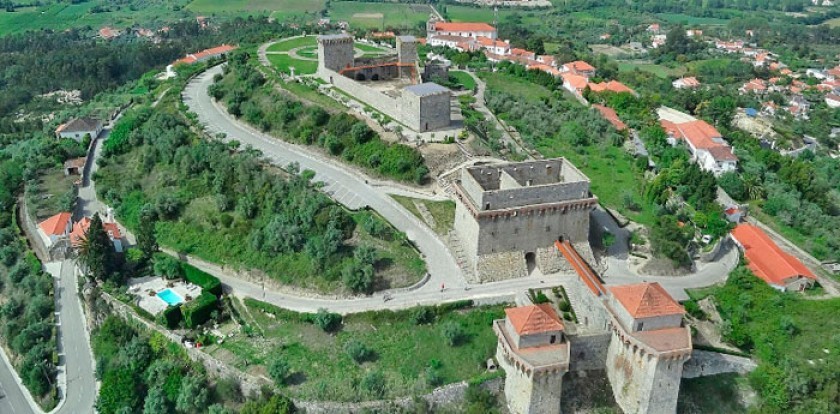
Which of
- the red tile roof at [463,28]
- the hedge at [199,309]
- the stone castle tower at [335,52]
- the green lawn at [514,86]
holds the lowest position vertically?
the hedge at [199,309]

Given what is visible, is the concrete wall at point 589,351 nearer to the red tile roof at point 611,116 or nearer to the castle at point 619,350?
the castle at point 619,350

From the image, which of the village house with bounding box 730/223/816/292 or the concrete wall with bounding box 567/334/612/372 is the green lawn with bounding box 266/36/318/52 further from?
the concrete wall with bounding box 567/334/612/372

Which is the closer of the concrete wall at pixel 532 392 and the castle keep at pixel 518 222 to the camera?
the concrete wall at pixel 532 392

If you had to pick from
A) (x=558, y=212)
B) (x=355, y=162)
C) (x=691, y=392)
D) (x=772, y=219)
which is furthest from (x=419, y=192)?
(x=772, y=219)

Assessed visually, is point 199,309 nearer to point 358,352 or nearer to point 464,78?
point 358,352

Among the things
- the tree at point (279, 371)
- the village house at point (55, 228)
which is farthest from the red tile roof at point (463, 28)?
the tree at point (279, 371)

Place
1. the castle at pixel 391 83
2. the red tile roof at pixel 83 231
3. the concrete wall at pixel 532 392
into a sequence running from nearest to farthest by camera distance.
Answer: the concrete wall at pixel 532 392
the red tile roof at pixel 83 231
the castle at pixel 391 83
